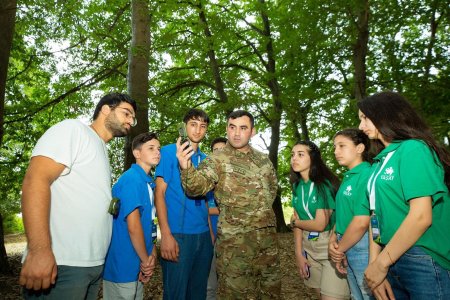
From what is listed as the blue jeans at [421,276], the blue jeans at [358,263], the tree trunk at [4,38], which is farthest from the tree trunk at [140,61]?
the blue jeans at [421,276]

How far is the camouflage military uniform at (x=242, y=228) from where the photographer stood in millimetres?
2965

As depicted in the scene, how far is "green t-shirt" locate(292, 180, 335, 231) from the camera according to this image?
342 cm

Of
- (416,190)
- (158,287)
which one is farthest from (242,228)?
(158,287)

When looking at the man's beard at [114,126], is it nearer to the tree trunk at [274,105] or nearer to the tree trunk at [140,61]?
the tree trunk at [140,61]

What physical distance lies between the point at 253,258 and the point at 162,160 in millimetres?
1363

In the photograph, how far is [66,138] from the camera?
2.05 metres

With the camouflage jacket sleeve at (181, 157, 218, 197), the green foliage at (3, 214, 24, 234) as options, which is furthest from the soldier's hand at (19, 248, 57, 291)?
the green foliage at (3, 214, 24, 234)

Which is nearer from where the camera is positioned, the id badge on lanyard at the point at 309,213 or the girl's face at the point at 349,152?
the girl's face at the point at 349,152

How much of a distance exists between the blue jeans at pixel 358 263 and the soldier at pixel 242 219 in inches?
27.3

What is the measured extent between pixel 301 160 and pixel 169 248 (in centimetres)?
174

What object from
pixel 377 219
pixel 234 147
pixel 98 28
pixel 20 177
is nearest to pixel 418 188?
pixel 377 219

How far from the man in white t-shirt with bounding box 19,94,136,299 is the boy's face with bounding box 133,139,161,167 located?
958mm

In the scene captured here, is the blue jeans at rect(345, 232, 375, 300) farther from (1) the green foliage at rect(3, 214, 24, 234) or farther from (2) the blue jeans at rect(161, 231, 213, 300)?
(1) the green foliage at rect(3, 214, 24, 234)

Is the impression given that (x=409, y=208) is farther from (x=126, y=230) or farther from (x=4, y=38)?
(x=4, y=38)
